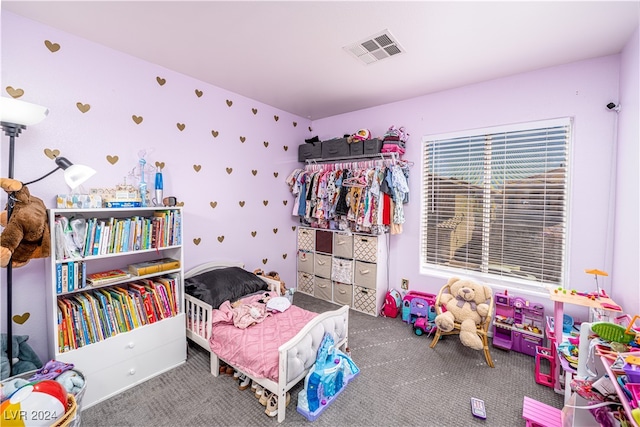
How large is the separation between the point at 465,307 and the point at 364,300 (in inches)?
49.4

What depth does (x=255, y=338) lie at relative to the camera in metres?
2.16

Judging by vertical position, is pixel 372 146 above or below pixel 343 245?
above

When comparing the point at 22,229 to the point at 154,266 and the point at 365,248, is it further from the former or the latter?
the point at 365,248

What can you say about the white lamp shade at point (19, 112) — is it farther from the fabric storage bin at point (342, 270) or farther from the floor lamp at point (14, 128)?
the fabric storage bin at point (342, 270)

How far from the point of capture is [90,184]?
2.25 metres

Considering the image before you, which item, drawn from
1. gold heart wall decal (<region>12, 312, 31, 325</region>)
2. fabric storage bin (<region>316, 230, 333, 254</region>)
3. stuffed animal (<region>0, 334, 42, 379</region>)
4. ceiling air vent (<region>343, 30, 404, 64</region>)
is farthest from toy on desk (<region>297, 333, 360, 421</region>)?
ceiling air vent (<region>343, 30, 404, 64</region>)

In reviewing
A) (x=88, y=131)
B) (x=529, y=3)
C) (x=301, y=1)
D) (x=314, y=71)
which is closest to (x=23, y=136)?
(x=88, y=131)

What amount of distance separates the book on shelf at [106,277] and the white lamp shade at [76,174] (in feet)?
2.34

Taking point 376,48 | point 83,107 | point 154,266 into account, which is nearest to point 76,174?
point 83,107

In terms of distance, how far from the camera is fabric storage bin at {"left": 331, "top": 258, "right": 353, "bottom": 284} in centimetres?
366

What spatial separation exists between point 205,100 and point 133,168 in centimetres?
105

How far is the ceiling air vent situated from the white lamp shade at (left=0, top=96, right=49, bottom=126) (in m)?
2.14

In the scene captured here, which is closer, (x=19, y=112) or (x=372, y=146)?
(x=19, y=112)

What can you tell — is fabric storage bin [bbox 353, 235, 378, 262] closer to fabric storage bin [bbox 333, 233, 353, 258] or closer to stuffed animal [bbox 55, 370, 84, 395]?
fabric storage bin [bbox 333, 233, 353, 258]
